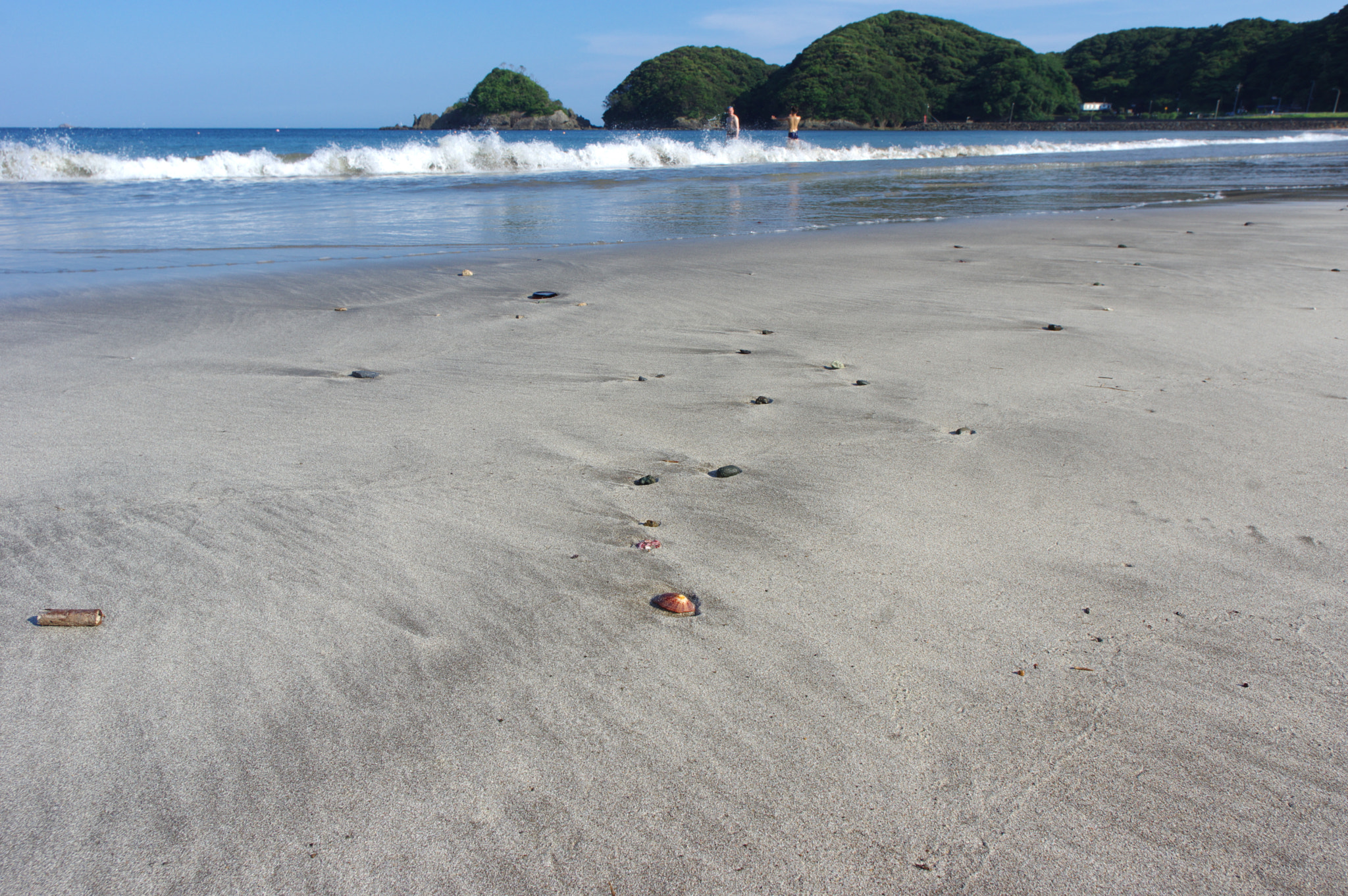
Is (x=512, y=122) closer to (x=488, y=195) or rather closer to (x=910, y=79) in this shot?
(x=910, y=79)

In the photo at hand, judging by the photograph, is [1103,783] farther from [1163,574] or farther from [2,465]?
[2,465]

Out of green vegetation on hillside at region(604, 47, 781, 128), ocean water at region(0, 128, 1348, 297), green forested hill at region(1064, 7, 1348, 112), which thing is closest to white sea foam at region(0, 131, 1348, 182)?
ocean water at region(0, 128, 1348, 297)

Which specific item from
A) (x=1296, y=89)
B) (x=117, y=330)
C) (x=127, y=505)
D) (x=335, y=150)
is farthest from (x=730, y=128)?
(x=1296, y=89)

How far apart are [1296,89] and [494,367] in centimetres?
10297

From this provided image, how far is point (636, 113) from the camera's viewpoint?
95.5 metres

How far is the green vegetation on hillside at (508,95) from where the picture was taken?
90.0 metres

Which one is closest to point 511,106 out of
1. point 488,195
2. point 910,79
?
point 910,79

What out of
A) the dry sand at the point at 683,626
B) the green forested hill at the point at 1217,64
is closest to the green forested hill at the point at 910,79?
the green forested hill at the point at 1217,64

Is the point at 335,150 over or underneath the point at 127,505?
over

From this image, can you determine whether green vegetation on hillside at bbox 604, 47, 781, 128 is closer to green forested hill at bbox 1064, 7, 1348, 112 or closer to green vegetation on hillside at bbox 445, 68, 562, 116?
green vegetation on hillside at bbox 445, 68, 562, 116

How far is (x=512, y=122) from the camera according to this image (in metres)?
90.0

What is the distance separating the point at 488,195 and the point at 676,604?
11847mm

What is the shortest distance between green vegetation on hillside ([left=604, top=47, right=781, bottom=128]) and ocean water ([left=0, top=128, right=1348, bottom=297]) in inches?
2816

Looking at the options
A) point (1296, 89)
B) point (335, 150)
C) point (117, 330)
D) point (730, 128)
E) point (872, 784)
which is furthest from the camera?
point (1296, 89)
